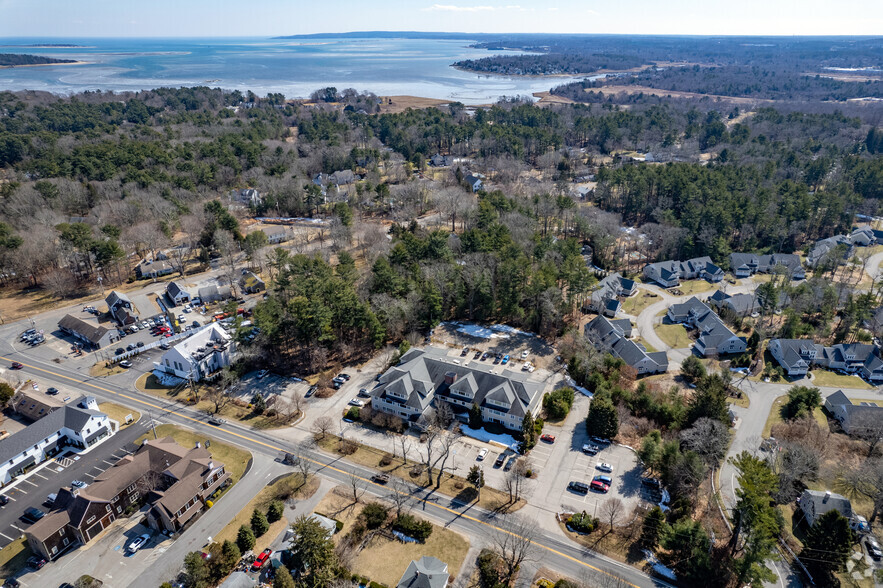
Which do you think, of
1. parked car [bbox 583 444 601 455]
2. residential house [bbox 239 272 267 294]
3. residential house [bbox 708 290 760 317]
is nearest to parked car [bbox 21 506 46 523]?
residential house [bbox 239 272 267 294]

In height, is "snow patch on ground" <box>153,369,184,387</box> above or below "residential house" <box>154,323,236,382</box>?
below

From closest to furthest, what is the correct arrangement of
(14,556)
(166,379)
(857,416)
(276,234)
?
(14,556) → (857,416) → (166,379) → (276,234)

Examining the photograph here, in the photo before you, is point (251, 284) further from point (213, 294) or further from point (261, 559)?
point (261, 559)

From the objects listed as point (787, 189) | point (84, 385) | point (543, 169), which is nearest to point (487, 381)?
point (84, 385)

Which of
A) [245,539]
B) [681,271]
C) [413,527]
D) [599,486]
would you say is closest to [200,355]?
[245,539]

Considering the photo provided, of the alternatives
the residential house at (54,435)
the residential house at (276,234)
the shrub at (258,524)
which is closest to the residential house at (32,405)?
the residential house at (54,435)

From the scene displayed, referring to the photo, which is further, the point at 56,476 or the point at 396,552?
the point at 56,476

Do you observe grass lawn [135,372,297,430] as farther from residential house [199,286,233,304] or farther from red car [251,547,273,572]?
residential house [199,286,233,304]
